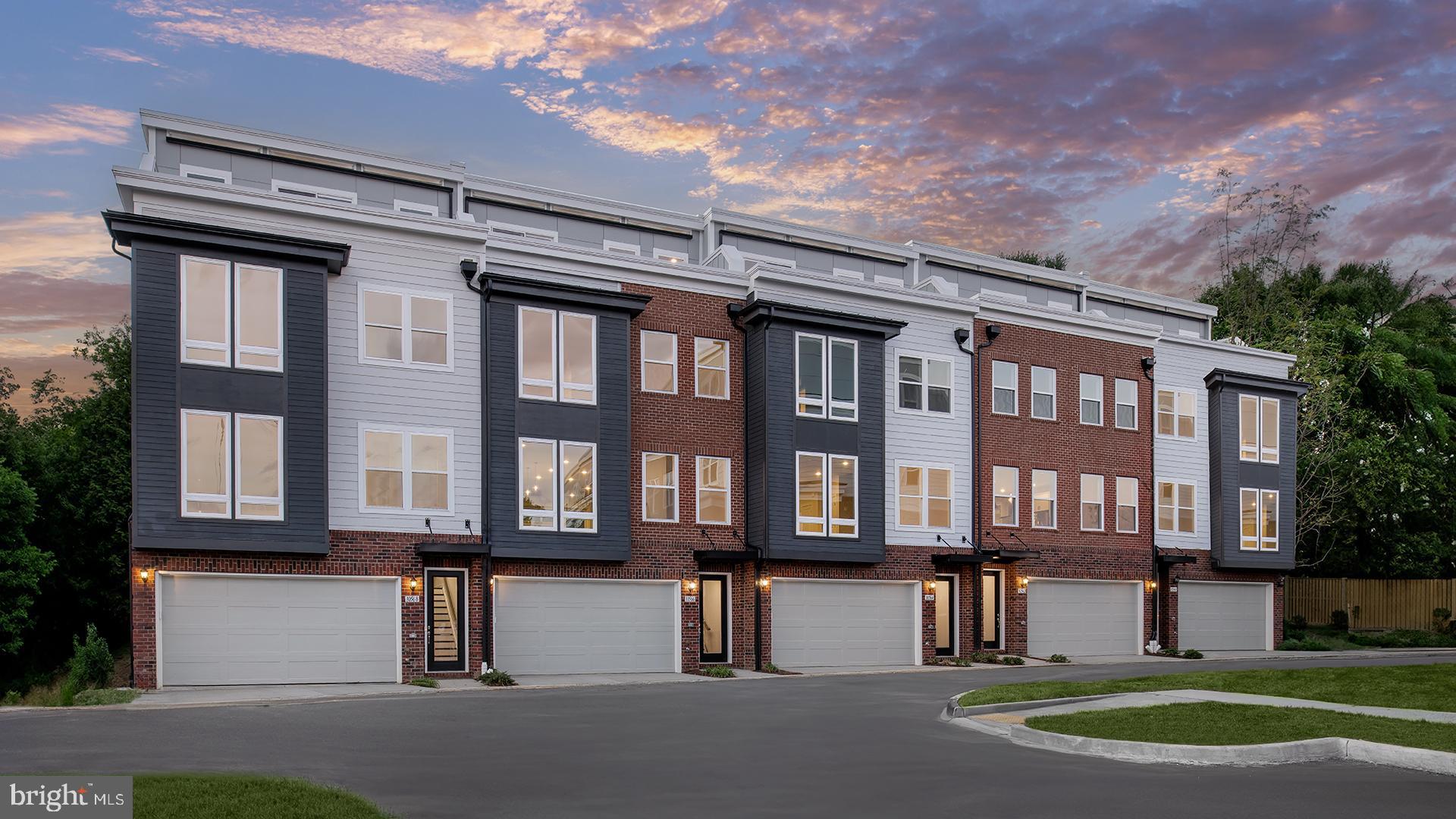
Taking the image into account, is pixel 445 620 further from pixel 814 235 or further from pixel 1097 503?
pixel 1097 503

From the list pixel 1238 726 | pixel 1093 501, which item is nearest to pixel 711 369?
pixel 1093 501

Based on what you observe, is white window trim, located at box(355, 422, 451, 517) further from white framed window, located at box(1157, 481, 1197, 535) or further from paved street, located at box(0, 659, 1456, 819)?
white framed window, located at box(1157, 481, 1197, 535)

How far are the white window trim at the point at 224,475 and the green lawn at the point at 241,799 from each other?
13.5 metres

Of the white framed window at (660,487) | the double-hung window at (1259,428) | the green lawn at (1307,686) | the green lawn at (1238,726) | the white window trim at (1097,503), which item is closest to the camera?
the green lawn at (1238,726)

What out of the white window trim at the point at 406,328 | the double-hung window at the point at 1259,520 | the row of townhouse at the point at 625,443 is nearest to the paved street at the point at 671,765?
the row of townhouse at the point at 625,443

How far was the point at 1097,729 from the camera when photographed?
15.9 m

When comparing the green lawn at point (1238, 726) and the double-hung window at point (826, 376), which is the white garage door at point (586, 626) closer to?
the double-hung window at point (826, 376)

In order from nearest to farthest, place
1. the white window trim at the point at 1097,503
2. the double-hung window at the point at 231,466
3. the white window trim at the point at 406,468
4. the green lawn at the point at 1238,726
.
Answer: the green lawn at the point at 1238,726 < the double-hung window at the point at 231,466 < the white window trim at the point at 406,468 < the white window trim at the point at 1097,503

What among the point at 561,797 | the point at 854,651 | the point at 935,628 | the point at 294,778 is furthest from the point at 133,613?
the point at 935,628

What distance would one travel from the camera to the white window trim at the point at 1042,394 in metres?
36.6

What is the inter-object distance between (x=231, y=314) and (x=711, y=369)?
11.9 m

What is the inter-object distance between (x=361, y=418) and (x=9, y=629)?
500 inches

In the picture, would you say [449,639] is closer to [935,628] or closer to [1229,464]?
[935,628]

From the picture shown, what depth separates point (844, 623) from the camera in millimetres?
32625
